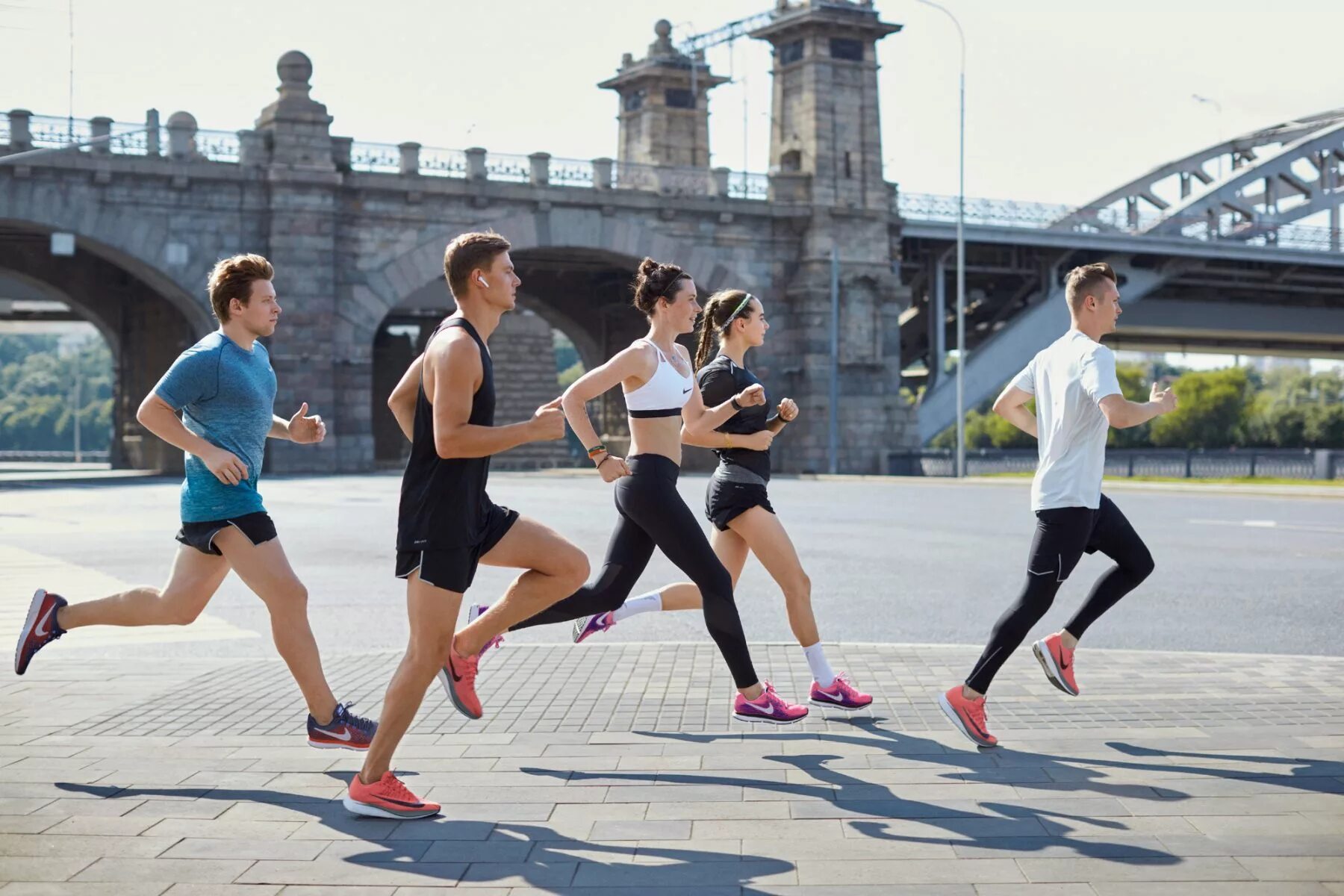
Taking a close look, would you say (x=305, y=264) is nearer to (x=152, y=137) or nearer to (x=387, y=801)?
(x=152, y=137)

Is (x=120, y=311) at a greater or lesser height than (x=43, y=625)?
greater

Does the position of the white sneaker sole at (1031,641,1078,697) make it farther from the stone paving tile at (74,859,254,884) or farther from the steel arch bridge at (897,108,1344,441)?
the steel arch bridge at (897,108,1344,441)

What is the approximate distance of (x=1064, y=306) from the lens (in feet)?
173

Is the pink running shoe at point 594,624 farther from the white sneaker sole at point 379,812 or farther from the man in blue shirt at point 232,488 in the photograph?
the white sneaker sole at point 379,812

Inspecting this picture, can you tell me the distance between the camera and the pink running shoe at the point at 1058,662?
21.7 ft

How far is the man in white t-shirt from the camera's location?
6047 millimetres

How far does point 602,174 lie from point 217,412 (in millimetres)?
38895

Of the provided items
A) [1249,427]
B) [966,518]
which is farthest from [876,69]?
[1249,427]

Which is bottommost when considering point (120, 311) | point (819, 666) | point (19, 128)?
point (819, 666)

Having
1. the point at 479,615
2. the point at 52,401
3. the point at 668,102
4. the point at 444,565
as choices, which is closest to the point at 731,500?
the point at 479,615

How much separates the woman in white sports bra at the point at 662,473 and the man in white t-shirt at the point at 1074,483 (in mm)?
815

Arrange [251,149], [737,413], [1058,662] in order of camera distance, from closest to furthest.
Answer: [1058,662] < [737,413] < [251,149]

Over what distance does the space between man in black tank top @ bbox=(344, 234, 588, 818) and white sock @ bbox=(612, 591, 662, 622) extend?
1.74 m

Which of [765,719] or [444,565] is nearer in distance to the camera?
[444,565]
